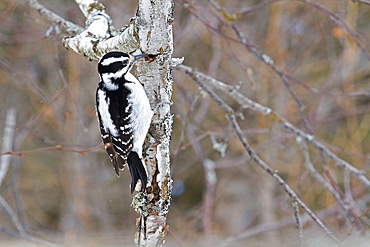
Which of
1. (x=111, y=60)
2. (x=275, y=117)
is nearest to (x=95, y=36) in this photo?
(x=111, y=60)

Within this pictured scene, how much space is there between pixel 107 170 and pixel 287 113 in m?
2.31

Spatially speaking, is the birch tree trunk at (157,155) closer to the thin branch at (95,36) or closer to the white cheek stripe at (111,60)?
the thin branch at (95,36)

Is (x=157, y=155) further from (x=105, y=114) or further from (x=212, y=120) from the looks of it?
(x=212, y=120)

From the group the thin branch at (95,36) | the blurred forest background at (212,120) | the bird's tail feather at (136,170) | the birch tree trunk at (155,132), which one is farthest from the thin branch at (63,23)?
the blurred forest background at (212,120)

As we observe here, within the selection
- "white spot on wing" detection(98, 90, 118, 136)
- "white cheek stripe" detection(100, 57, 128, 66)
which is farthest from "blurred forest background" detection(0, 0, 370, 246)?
"white cheek stripe" detection(100, 57, 128, 66)

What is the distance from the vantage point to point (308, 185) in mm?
5340

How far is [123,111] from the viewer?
2389 mm

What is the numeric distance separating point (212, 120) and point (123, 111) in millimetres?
3116

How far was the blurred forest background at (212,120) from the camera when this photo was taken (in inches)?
188

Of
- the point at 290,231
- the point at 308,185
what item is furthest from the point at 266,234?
the point at 308,185

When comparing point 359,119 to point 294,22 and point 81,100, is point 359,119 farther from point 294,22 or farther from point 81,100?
point 81,100

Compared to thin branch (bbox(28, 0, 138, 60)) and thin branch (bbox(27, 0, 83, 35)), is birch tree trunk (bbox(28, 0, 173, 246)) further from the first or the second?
thin branch (bbox(27, 0, 83, 35))

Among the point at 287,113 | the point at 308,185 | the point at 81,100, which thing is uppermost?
the point at 81,100

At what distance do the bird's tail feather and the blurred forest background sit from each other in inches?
94.1
